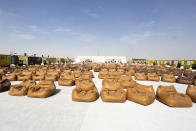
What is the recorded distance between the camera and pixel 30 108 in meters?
3.74

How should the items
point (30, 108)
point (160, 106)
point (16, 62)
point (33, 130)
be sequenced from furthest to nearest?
point (16, 62)
point (160, 106)
point (30, 108)
point (33, 130)

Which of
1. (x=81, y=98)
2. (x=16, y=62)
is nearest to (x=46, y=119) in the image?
(x=81, y=98)

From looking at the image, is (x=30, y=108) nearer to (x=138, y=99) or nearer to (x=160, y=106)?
(x=138, y=99)

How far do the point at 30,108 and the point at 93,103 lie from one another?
243cm

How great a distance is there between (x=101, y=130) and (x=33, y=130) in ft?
5.98

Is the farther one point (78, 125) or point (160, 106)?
point (160, 106)

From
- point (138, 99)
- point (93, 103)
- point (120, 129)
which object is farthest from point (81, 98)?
point (138, 99)

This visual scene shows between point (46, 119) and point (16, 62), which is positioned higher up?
point (16, 62)

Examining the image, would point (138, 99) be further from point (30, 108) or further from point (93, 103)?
point (30, 108)

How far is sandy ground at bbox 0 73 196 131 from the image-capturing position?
110 inches

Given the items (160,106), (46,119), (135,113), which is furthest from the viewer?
(160,106)

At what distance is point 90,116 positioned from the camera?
3.30 meters

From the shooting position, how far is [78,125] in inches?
112

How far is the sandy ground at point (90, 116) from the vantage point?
2.80m
